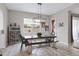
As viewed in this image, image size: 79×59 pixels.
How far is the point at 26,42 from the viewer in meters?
2.40

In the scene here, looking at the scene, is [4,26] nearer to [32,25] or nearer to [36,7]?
[32,25]

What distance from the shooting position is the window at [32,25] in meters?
2.42

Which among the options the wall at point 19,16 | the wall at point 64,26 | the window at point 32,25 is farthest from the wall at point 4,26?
the wall at point 64,26

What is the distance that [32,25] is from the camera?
2492mm

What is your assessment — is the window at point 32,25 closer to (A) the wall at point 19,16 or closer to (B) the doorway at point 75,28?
(A) the wall at point 19,16

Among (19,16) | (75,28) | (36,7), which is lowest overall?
(75,28)

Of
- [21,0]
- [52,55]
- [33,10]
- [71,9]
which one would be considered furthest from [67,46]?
[21,0]

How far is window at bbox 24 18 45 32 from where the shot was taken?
2.42 metres

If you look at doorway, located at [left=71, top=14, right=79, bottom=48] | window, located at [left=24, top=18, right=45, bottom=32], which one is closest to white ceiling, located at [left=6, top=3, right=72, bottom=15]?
window, located at [left=24, top=18, right=45, bottom=32]

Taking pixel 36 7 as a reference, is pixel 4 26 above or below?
below

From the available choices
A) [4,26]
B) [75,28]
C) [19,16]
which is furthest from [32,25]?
[75,28]

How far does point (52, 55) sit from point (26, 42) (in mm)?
670

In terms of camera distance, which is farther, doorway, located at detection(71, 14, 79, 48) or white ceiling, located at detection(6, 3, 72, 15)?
doorway, located at detection(71, 14, 79, 48)

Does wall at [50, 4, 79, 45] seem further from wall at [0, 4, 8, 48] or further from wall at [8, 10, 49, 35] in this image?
wall at [0, 4, 8, 48]
